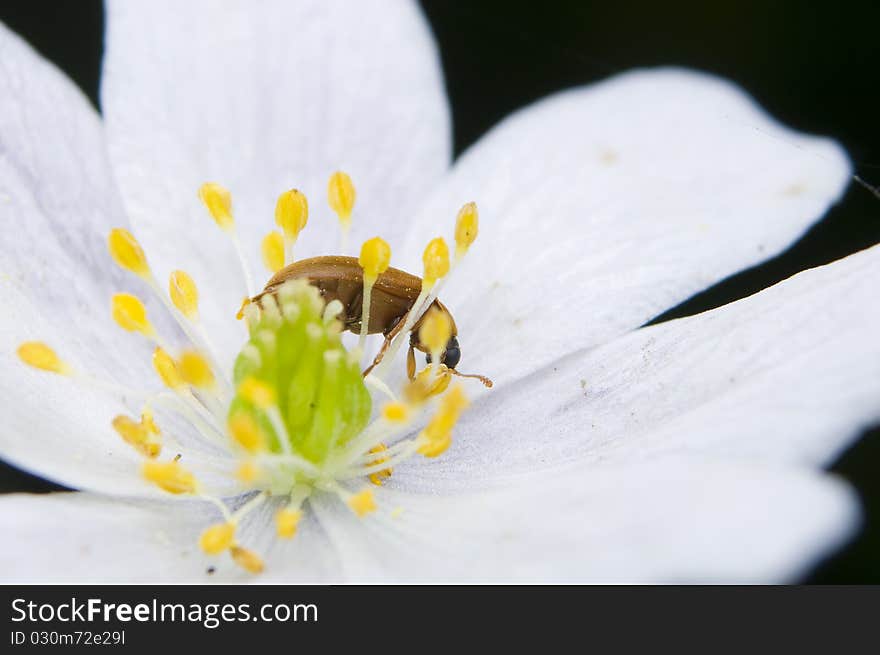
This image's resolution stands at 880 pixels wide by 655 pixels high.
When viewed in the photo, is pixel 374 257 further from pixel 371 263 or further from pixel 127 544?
pixel 127 544

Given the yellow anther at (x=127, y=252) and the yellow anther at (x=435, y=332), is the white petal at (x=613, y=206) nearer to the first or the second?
the yellow anther at (x=435, y=332)

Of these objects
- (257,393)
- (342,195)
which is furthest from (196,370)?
(342,195)

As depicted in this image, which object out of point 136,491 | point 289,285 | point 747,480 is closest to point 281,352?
point 289,285

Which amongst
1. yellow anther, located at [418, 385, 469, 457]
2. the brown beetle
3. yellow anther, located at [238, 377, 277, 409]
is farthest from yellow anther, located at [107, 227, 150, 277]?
yellow anther, located at [418, 385, 469, 457]

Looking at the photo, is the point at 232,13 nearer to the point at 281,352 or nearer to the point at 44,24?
the point at 44,24

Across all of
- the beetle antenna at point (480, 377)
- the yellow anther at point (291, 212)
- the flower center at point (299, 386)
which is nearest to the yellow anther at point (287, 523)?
the flower center at point (299, 386)

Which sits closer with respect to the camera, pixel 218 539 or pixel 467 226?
pixel 218 539
